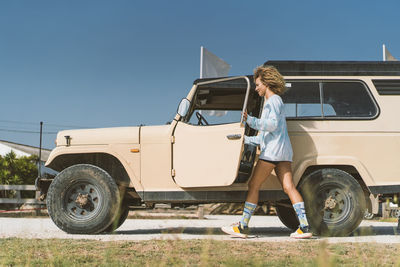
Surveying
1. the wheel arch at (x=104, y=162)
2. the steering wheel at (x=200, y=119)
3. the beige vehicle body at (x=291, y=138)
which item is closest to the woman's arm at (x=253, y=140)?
the beige vehicle body at (x=291, y=138)

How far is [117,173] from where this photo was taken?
21.0 ft

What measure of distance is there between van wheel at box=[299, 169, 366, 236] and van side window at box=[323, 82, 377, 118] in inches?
32.3

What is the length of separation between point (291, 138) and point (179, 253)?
101 inches

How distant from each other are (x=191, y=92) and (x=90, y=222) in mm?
2161

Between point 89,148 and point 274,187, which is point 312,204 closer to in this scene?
point 274,187

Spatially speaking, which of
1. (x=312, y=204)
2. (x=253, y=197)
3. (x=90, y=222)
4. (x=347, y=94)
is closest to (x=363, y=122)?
(x=347, y=94)

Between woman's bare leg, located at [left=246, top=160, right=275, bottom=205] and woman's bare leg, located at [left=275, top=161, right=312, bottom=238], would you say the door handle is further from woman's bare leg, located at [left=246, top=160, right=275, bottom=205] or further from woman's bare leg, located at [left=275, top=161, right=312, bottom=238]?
woman's bare leg, located at [left=275, top=161, right=312, bottom=238]

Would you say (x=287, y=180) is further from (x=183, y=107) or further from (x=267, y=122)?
(x=183, y=107)

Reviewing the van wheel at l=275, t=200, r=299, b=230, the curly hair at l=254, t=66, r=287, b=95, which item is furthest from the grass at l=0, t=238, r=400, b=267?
the van wheel at l=275, t=200, r=299, b=230

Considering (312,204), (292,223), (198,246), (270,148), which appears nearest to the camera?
(198,246)

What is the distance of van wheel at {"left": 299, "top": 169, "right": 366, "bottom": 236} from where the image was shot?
5.82 m

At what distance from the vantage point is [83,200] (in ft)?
20.0

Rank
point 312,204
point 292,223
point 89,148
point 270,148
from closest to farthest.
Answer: point 270,148 → point 312,204 → point 89,148 → point 292,223

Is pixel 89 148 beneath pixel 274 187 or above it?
above
